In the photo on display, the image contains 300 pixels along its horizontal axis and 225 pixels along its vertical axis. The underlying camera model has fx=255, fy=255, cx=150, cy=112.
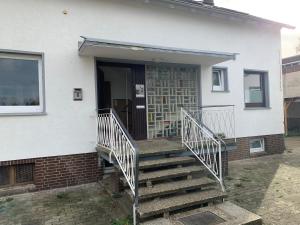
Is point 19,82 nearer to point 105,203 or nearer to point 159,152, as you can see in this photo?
point 105,203

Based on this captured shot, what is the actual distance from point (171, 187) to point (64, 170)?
106 inches

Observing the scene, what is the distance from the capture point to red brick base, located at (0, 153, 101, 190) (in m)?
5.61

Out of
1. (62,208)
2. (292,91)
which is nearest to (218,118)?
(62,208)

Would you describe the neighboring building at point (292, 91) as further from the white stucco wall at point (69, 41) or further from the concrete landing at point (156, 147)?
the concrete landing at point (156, 147)

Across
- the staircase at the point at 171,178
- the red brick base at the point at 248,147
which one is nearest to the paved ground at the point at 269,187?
the red brick base at the point at 248,147

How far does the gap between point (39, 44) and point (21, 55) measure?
46cm

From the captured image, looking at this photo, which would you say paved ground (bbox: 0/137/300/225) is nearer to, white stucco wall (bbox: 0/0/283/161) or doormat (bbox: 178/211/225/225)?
doormat (bbox: 178/211/225/225)

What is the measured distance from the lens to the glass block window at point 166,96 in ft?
23.2

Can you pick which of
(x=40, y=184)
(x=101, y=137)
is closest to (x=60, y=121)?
(x=101, y=137)

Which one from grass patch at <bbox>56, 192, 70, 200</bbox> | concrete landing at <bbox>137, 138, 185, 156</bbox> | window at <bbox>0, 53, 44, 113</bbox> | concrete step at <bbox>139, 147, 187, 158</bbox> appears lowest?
grass patch at <bbox>56, 192, 70, 200</bbox>

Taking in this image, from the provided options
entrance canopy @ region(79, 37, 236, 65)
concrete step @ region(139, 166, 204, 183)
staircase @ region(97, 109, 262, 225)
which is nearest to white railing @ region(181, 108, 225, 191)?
staircase @ region(97, 109, 262, 225)

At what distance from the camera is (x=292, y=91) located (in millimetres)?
16391

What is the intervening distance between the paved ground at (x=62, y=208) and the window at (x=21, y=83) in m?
1.91

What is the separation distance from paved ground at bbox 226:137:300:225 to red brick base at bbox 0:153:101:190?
321 centimetres
